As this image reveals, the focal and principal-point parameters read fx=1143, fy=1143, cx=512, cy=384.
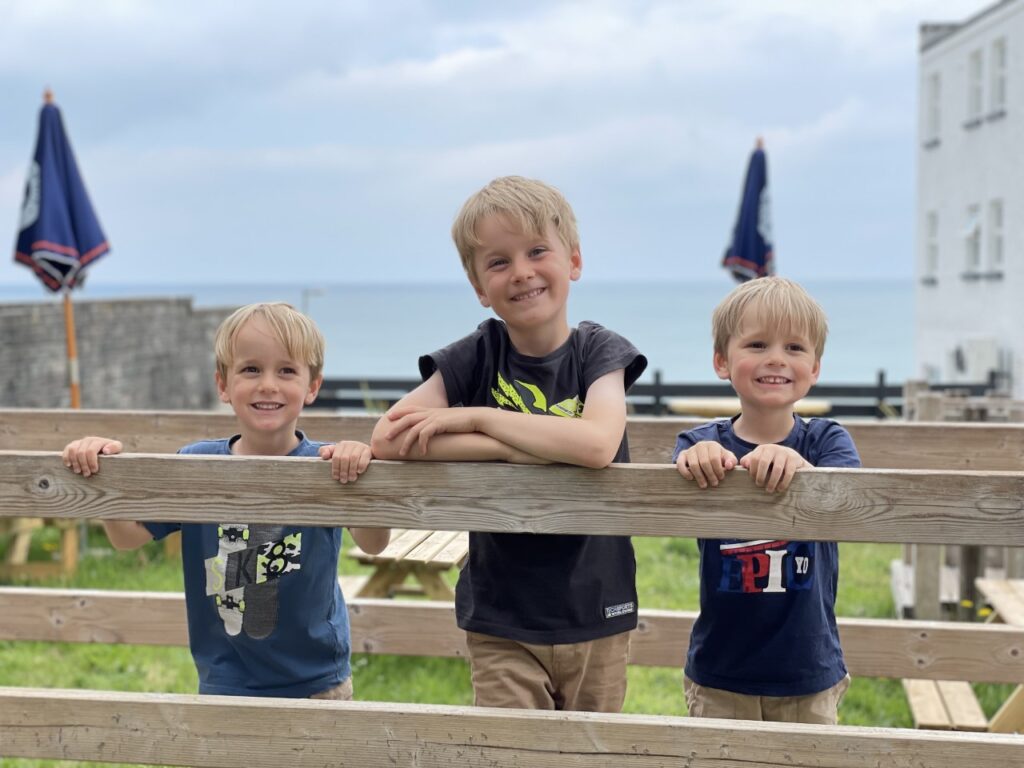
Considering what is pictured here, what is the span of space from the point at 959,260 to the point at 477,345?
19.7 meters

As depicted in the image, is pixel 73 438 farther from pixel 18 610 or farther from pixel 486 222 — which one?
pixel 486 222

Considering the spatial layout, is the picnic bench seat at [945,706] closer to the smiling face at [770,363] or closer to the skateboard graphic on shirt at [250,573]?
the smiling face at [770,363]

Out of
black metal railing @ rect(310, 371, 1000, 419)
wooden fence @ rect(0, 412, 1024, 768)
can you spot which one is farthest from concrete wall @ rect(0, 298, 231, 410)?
wooden fence @ rect(0, 412, 1024, 768)

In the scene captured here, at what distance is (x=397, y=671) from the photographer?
626 cm

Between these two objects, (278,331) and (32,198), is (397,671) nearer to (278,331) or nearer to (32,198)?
(278,331)

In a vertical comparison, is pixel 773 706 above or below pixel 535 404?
below

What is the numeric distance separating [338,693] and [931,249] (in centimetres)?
2166

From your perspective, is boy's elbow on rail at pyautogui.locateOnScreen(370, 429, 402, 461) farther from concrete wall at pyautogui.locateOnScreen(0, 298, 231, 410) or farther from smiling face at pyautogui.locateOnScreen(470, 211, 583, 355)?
concrete wall at pyautogui.locateOnScreen(0, 298, 231, 410)

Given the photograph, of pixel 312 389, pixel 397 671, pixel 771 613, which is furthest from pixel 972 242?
pixel 312 389

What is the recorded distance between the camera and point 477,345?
9.47 ft

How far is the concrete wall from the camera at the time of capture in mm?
10586

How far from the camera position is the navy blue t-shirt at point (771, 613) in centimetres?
282

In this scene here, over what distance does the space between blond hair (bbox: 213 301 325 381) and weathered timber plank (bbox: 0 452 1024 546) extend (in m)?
0.59

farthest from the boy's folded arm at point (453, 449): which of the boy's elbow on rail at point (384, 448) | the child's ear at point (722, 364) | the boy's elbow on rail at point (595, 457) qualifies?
the child's ear at point (722, 364)
